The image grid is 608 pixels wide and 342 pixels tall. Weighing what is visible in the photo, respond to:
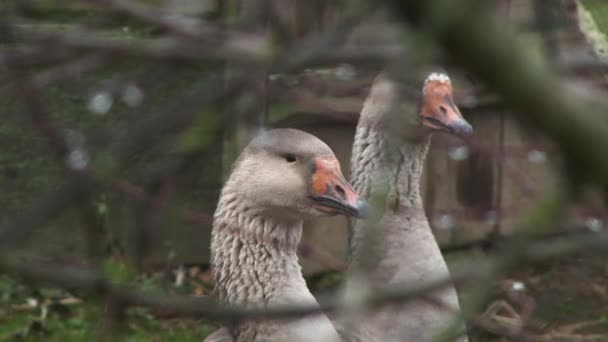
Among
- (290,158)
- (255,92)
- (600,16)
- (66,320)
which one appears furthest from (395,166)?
(255,92)

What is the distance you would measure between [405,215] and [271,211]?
712mm

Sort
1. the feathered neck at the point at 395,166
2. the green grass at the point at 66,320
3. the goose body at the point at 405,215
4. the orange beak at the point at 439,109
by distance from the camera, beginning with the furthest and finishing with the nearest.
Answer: the green grass at the point at 66,320 < the feathered neck at the point at 395,166 < the orange beak at the point at 439,109 < the goose body at the point at 405,215

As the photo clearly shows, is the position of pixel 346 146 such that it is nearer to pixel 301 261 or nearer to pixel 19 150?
pixel 301 261

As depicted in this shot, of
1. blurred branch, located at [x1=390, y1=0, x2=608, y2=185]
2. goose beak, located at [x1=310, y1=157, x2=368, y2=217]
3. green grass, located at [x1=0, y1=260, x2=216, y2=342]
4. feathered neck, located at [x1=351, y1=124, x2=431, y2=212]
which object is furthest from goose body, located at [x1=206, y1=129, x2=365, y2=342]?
blurred branch, located at [x1=390, y1=0, x2=608, y2=185]

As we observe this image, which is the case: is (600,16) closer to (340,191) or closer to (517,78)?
(340,191)

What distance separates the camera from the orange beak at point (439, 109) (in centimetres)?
465

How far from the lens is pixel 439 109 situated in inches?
184

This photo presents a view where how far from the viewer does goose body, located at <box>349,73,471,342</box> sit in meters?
4.11

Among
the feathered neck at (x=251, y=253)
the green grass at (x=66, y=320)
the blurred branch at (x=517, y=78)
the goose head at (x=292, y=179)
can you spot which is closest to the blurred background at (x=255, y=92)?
the blurred branch at (x=517, y=78)

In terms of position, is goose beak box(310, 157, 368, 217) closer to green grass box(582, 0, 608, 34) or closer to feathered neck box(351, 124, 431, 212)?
feathered neck box(351, 124, 431, 212)

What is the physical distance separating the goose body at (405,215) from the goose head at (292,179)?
166 millimetres

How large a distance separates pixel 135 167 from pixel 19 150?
718 millimetres

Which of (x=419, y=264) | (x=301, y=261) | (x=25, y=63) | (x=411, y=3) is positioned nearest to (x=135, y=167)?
(x=301, y=261)

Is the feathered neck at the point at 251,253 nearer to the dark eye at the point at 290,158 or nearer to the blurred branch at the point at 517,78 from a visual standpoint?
the dark eye at the point at 290,158
